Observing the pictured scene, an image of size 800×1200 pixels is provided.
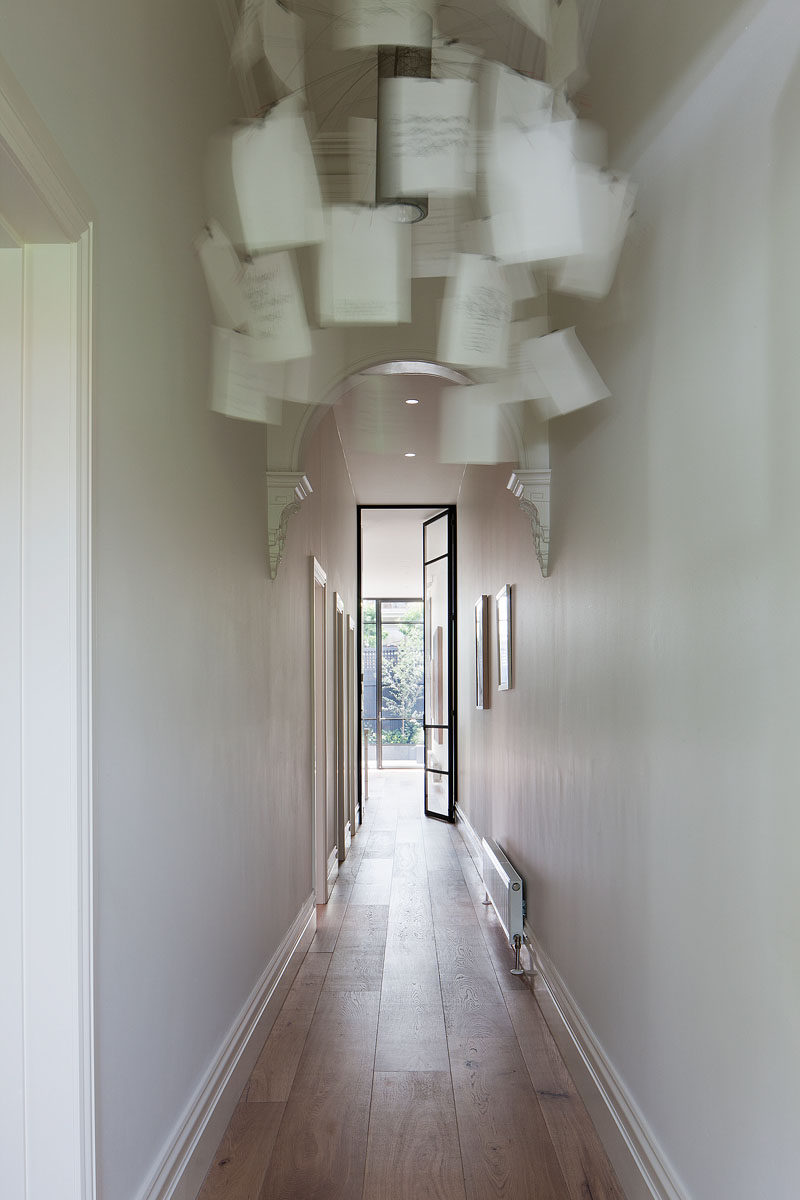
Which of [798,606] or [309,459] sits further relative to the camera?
[309,459]

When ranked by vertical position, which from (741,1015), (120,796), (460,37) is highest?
(460,37)

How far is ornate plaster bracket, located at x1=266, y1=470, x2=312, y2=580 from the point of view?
12.8 feet

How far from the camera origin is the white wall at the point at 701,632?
1.58 meters

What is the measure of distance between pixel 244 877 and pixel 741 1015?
1936 mm

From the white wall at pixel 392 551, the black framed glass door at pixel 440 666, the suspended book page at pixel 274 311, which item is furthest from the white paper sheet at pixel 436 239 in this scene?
the white wall at pixel 392 551

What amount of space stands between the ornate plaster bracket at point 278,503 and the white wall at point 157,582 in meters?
0.40

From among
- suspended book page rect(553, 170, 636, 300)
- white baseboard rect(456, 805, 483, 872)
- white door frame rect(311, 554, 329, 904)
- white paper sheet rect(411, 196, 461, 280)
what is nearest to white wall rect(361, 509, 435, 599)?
white baseboard rect(456, 805, 483, 872)

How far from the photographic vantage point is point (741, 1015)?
5.64 feet

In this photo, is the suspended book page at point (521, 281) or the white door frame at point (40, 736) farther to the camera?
the suspended book page at point (521, 281)

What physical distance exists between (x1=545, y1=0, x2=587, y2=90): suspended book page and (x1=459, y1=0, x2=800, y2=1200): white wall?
237 millimetres

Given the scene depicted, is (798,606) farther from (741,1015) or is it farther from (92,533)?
(92,533)

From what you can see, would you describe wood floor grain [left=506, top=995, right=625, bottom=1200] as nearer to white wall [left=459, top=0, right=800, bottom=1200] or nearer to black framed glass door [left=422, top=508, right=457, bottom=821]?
white wall [left=459, top=0, right=800, bottom=1200]

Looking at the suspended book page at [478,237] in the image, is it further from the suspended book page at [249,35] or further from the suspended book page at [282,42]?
the suspended book page at [249,35]

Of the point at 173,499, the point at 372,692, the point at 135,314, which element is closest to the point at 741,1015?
the point at 173,499
